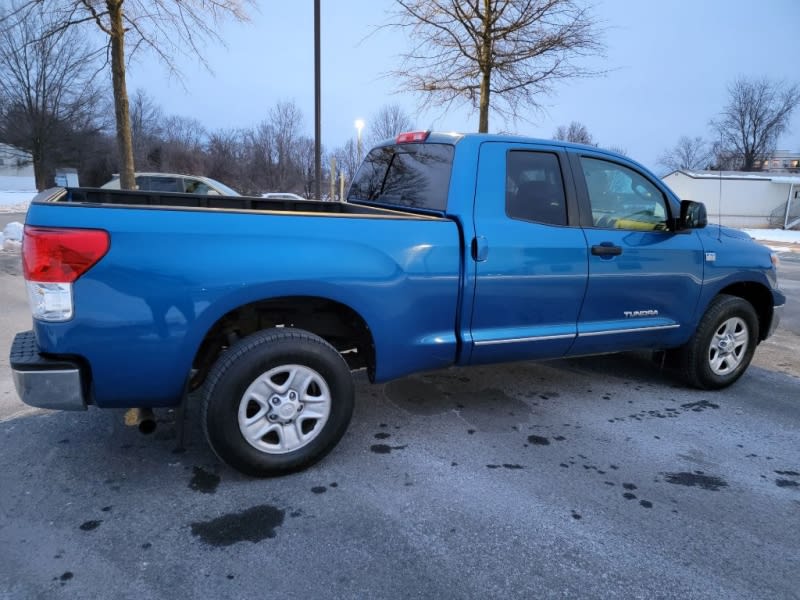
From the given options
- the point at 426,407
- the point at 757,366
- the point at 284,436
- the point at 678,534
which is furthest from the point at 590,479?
the point at 757,366

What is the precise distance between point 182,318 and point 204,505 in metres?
0.92

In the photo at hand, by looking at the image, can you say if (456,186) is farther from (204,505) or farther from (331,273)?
(204,505)

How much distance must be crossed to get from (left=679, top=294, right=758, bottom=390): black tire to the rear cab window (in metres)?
2.48

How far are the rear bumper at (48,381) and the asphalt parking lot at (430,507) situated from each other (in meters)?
0.55

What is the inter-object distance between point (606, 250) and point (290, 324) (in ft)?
7.09

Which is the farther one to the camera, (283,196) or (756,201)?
(756,201)

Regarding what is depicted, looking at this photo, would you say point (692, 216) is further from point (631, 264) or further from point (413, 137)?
point (413, 137)

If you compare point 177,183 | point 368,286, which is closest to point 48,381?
point 368,286

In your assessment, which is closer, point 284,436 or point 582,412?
point 284,436

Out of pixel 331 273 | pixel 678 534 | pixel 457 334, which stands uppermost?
pixel 331 273

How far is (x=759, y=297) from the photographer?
15.4ft

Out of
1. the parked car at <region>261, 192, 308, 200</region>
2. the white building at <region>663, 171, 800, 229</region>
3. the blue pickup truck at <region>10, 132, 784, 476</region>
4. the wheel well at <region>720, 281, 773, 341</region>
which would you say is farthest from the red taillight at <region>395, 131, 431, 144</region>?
the white building at <region>663, 171, 800, 229</region>

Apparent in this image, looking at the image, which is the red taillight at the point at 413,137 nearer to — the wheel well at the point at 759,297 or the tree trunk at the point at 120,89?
the wheel well at the point at 759,297

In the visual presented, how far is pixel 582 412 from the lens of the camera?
393 centimetres
